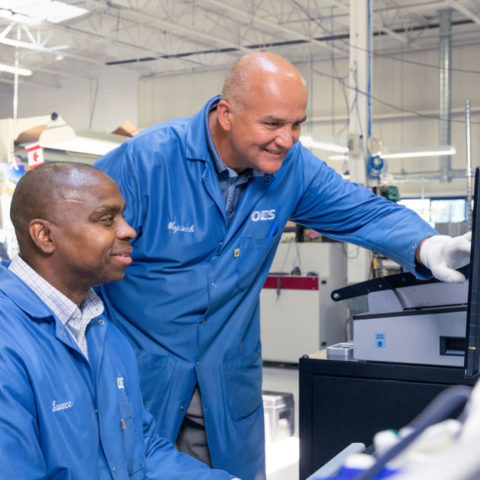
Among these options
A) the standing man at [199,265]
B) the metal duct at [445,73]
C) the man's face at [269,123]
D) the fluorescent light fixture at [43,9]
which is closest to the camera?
the man's face at [269,123]

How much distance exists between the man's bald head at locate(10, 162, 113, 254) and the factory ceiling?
8.81m

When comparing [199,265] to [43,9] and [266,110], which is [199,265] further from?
[43,9]

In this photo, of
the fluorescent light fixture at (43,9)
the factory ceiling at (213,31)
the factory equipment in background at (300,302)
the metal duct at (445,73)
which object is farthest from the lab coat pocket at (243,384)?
the metal duct at (445,73)

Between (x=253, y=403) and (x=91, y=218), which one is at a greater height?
(x=91, y=218)

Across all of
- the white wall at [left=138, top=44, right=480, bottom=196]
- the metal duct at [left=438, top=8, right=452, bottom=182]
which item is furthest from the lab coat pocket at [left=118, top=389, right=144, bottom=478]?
the metal duct at [left=438, top=8, right=452, bottom=182]

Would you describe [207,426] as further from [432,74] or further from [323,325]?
[432,74]

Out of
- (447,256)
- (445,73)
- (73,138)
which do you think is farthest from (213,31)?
(447,256)

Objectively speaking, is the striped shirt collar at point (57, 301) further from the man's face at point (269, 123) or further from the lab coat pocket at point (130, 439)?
the man's face at point (269, 123)

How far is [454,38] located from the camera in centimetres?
1213

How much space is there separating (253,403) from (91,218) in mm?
776

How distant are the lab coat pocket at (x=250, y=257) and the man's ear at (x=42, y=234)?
0.58 metres

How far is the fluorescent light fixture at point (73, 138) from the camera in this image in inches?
149

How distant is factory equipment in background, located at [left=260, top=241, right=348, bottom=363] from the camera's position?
21.0 ft

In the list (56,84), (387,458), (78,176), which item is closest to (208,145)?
(78,176)
